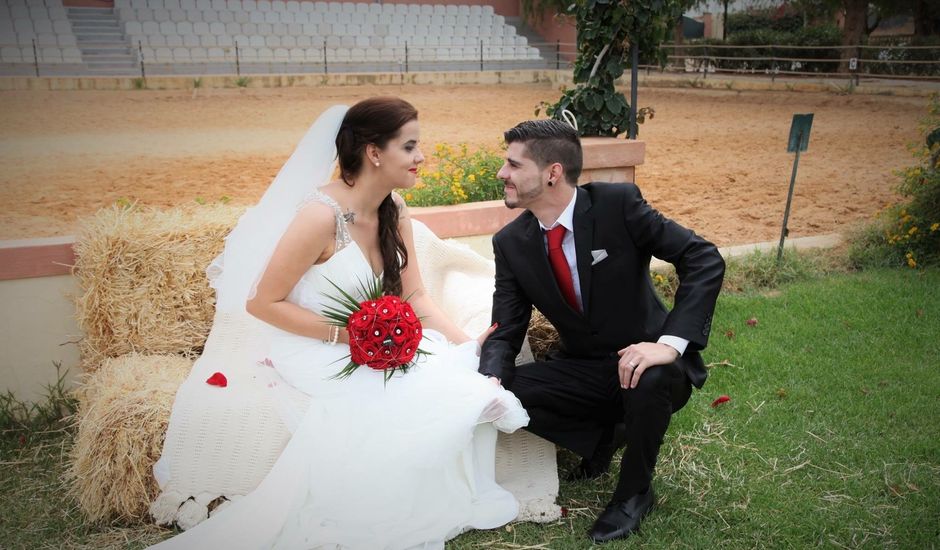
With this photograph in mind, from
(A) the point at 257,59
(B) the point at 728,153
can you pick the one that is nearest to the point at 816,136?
(B) the point at 728,153

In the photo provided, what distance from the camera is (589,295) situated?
318 cm

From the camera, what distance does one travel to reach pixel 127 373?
346cm

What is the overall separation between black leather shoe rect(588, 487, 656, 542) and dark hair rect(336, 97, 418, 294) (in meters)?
1.28

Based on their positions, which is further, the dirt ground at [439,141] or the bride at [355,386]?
the dirt ground at [439,141]

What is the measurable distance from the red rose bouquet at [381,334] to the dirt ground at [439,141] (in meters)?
5.26

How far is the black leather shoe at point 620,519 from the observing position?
2969mm

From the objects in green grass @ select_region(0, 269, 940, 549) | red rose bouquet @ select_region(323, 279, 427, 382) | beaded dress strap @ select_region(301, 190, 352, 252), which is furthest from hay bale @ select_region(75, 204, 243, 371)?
red rose bouquet @ select_region(323, 279, 427, 382)

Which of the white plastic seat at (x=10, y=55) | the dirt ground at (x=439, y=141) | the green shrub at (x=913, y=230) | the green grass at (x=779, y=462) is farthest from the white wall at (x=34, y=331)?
the white plastic seat at (x=10, y=55)

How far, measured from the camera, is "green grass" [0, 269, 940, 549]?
3.02 m

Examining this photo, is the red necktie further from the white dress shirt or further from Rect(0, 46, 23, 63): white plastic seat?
Rect(0, 46, 23, 63): white plastic seat

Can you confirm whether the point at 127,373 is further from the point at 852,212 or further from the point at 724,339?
the point at 852,212

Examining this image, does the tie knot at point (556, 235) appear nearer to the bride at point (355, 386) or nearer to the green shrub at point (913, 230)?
the bride at point (355, 386)

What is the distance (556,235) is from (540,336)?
3.02ft

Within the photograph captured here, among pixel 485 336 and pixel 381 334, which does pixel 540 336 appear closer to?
pixel 485 336
